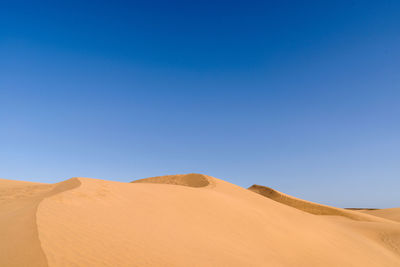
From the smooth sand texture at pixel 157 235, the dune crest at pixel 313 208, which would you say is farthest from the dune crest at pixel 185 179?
the dune crest at pixel 313 208

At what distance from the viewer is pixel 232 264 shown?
20.0 ft

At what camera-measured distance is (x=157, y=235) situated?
21.4 feet

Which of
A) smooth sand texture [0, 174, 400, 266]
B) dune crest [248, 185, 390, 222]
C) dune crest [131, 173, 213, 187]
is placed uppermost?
dune crest [131, 173, 213, 187]

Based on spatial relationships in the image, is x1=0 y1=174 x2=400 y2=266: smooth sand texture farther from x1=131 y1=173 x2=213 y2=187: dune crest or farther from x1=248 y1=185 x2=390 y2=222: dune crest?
x1=248 y1=185 x2=390 y2=222: dune crest

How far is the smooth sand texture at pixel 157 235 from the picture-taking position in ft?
15.5

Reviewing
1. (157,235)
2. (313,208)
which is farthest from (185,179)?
(313,208)

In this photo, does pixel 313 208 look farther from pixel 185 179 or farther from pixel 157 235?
pixel 157 235

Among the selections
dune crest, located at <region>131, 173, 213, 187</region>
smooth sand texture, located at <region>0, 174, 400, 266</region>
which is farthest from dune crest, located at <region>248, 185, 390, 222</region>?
smooth sand texture, located at <region>0, 174, 400, 266</region>

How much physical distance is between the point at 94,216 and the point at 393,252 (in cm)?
1677

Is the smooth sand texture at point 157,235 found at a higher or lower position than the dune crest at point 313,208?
lower

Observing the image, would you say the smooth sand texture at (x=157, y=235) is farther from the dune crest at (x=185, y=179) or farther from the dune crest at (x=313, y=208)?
the dune crest at (x=313, y=208)

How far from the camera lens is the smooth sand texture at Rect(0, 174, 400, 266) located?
4723mm

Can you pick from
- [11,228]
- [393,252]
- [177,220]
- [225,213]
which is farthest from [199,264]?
[393,252]

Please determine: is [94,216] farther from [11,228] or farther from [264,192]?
[264,192]
